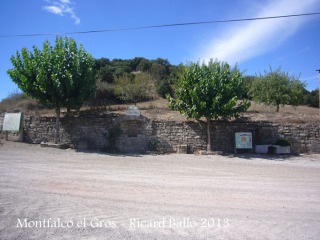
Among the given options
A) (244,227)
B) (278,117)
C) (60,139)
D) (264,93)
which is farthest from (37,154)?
(264,93)

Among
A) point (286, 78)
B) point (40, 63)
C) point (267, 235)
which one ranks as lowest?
point (267, 235)

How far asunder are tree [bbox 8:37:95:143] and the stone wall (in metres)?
1.63

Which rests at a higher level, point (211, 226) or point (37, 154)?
point (37, 154)

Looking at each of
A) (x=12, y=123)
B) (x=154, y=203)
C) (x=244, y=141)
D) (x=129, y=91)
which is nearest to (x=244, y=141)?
(x=244, y=141)

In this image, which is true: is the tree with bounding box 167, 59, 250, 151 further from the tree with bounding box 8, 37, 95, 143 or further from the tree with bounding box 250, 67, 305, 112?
the tree with bounding box 250, 67, 305, 112

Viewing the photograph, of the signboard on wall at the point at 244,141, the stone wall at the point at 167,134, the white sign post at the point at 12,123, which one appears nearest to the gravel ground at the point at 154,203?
the signboard on wall at the point at 244,141

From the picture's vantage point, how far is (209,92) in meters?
14.7

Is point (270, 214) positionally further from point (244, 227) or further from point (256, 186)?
point (256, 186)

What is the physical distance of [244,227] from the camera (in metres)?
4.30

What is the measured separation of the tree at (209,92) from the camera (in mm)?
14484

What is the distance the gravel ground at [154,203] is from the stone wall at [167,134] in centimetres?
588

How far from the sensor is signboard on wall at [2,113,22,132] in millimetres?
16406

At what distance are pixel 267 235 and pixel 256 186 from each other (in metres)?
3.55

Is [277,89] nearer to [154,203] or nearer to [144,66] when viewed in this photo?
[154,203]
